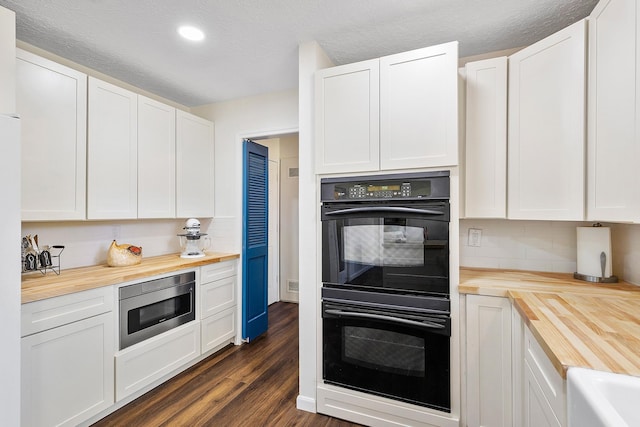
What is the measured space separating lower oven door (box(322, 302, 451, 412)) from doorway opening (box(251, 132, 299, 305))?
247 cm

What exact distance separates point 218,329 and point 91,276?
124cm

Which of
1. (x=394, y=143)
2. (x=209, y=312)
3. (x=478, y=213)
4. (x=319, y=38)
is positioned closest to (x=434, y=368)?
(x=478, y=213)

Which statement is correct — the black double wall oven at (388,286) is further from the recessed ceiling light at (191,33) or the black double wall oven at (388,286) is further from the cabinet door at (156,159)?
the cabinet door at (156,159)

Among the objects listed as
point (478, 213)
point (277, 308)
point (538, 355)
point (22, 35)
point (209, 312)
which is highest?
point (22, 35)

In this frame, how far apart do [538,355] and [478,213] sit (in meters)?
0.97

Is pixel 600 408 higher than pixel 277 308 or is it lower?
higher

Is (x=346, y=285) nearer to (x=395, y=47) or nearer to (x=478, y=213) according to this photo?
(x=478, y=213)

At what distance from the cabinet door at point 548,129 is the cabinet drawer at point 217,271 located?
7.96 feet

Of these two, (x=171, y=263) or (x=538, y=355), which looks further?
(x=171, y=263)

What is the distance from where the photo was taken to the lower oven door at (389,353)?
1746 millimetres

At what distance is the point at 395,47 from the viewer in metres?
2.17

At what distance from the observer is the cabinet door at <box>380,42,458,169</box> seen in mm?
1740

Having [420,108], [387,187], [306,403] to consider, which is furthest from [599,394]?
[306,403]

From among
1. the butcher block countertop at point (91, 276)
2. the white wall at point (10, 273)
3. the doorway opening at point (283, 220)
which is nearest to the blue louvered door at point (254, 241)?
the butcher block countertop at point (91, 276)
